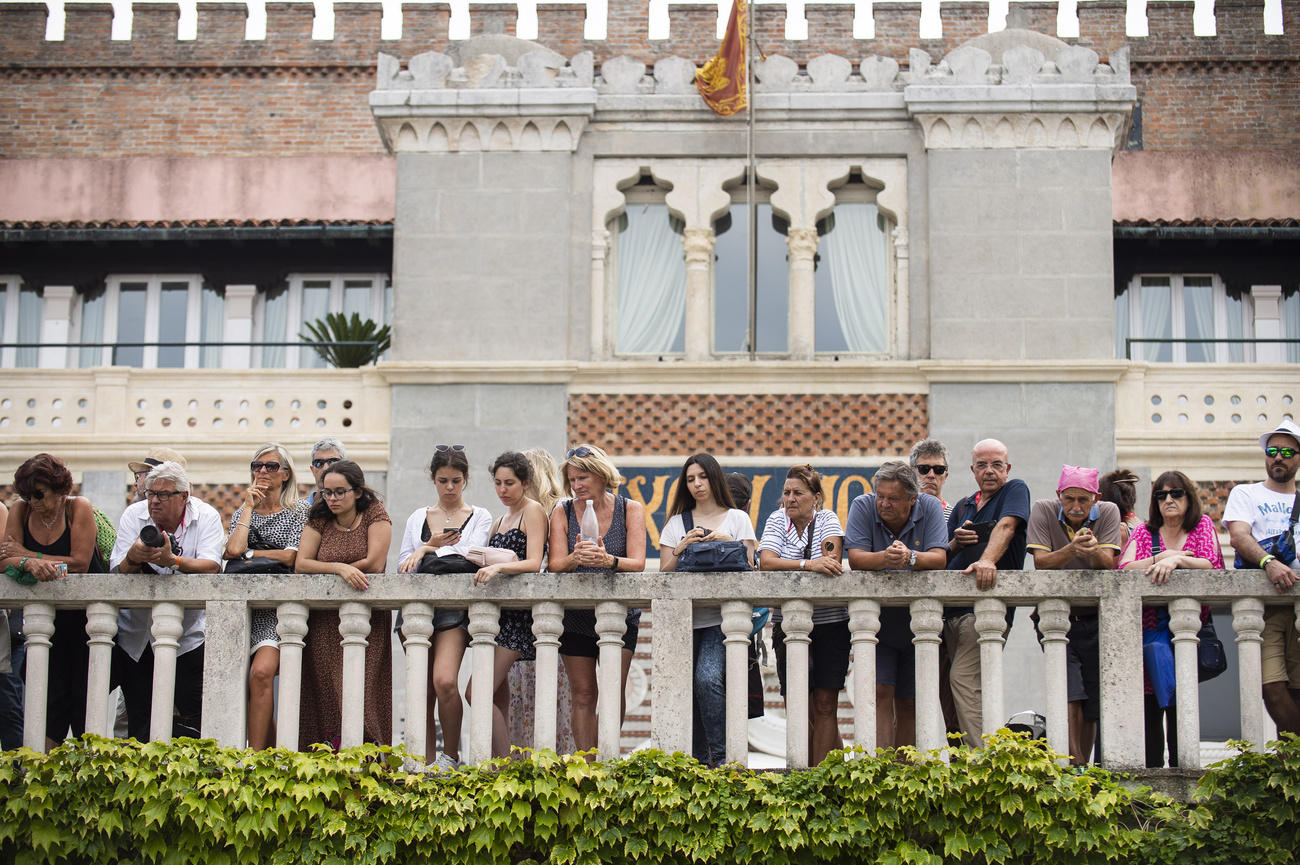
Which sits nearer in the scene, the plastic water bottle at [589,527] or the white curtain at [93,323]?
the plastic water bottle at [589,527]

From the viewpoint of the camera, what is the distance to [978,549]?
33.8 ft

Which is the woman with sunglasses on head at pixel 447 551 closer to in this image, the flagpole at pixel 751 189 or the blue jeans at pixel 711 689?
the blue jeans at pixel 711 689

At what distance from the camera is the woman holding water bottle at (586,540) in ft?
33.3

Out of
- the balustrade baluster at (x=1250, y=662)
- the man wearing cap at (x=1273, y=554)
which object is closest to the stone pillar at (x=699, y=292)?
the man wearing cap at (x=1273, y=554)

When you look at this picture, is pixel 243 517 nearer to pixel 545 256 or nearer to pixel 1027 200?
pixel 545 256

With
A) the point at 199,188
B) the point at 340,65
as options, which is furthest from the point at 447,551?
the point at 340,65

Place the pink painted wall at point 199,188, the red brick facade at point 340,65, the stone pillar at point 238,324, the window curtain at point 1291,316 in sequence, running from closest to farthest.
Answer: the window curtain at point 1291,316 → the stone pillar at point 238,324 → the pink painted wall at point 199,188 → the red brick facade at point 340,65

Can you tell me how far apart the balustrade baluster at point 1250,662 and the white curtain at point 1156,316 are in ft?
37.2

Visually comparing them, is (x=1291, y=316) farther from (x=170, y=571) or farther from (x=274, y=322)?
(x=170, y=571)

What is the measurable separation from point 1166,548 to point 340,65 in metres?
17.6

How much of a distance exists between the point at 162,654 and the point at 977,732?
169 inches

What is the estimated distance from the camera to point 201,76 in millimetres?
25422

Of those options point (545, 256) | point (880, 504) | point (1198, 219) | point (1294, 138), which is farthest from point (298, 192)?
point (880, 504)

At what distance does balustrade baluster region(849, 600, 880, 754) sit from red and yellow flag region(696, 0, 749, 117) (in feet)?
33.1
